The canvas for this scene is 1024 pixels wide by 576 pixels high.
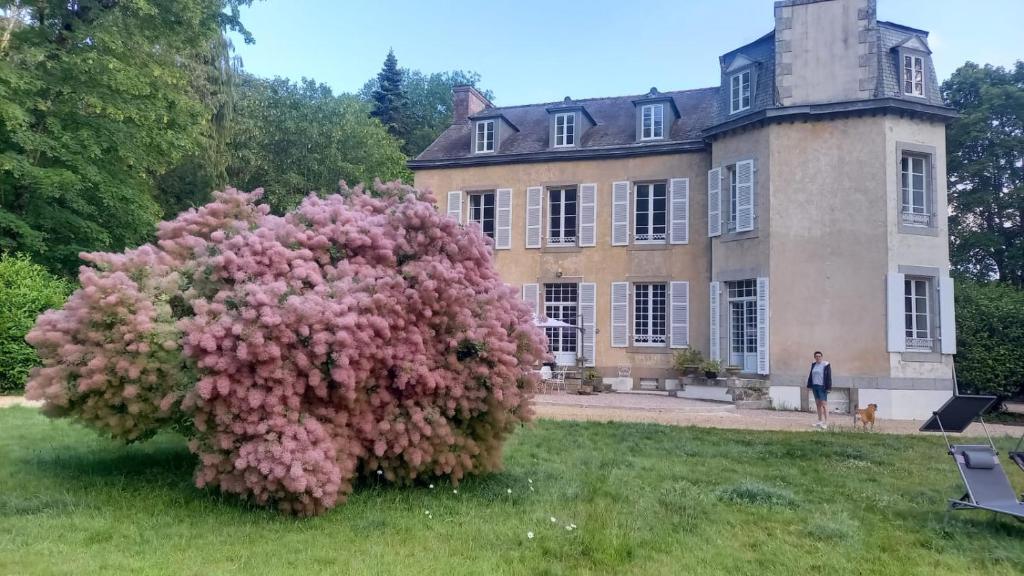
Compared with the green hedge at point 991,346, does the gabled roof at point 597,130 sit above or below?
above

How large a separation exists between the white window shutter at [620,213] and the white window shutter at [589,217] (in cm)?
50

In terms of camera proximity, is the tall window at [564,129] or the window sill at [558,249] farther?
the tall window at [564,129]

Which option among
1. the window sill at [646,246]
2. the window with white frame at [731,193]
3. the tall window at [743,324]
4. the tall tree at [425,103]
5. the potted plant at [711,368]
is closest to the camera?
the tall window at [743,324]

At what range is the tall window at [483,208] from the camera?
20920 mm

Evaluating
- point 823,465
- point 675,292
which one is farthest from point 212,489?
point 675,292

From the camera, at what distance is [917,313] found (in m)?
15.3

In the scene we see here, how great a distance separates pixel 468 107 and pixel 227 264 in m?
19.0

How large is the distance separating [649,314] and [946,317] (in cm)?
679

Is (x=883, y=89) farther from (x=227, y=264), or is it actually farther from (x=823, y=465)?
(x=227, y=264)

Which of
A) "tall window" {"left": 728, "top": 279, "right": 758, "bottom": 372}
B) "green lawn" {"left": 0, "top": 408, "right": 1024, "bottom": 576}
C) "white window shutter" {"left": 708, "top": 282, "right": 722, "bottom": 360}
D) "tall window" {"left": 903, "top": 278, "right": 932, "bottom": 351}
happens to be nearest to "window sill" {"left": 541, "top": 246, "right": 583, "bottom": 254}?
"white window shutter" {"left": 708, "top": 282, "right": 722, "bottom": 360}

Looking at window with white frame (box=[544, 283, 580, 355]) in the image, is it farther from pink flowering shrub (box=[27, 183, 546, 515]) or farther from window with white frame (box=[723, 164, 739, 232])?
pink flowering shrub (box=[27, 183, 546, 515])

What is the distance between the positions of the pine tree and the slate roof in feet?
49.4

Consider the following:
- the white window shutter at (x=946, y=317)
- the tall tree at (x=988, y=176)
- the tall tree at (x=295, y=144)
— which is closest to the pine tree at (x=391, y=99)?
the tall tree at (x=295, y=144)

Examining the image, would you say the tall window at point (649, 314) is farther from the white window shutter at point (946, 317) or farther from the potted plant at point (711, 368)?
the white window shutter at point (946, 317)
